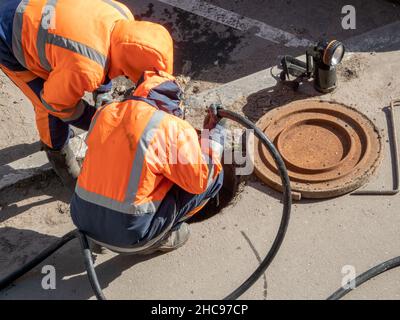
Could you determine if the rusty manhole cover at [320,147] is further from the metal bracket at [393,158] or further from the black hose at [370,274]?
the black hose at [370,274]

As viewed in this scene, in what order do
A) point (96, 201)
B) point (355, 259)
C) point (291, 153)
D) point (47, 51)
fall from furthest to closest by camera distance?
point (291, 153)
point (355, 259)
point (47, 51)
point (96, 201)

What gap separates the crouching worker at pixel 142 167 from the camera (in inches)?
144

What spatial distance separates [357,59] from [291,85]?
Answer: 0.72 m

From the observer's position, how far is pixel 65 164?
5227 millimetres

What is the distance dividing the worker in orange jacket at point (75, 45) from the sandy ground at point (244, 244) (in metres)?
1.10

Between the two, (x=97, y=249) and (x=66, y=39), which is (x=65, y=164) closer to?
(x=97, y=249)

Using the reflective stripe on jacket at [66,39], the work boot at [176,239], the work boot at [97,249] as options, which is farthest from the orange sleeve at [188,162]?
the work boot at [97,249]

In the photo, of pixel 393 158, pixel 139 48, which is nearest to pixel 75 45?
pixel 139 48

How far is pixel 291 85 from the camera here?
576 cm

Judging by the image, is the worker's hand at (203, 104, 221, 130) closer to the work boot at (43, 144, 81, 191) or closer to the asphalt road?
the work boot at (43, 144, 81, 191)

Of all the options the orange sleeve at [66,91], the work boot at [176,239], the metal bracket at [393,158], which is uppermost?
the orange sleeve at [66,91]

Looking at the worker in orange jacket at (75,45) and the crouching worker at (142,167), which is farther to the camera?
the worker in orange jacket at (75,45)

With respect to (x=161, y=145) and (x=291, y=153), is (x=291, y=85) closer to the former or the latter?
(x=291, y=153)
